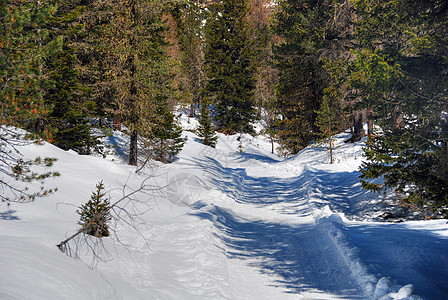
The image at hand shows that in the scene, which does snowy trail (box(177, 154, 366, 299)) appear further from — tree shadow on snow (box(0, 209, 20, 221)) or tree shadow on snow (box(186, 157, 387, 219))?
tree shadow on snow (box(0, 209, 20, 221))

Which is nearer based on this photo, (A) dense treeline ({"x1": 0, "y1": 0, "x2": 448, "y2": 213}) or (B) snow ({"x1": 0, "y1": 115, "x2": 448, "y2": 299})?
(B) snow ({"x1": 0, "y1": 115, "x2": 448, "y2": 299})

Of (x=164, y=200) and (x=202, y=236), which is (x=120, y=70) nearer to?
(x=164, y=200)

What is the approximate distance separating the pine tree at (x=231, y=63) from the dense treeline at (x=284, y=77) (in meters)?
0.51

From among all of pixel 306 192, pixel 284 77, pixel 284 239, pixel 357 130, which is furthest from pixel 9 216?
pixel 357 130

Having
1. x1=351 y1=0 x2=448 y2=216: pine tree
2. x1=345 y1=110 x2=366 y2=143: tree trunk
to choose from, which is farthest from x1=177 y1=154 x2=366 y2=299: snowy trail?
x1=345 y1=110 x2=366 y2=143: tree trunk

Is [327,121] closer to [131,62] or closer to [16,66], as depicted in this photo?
[131,62]

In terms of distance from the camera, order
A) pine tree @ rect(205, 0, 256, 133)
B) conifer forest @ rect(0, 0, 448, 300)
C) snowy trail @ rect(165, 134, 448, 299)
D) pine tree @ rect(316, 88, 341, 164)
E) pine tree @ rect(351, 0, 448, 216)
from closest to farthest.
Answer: conifer forest @ rect(0, 0, 448, 300) → snowy trail @ rect(165, 134, 448, 299) → pine tree @ rect(351, 0, 448, 216) → pine tree @ rect(316, 88, 341, 164) → pine tree @ rect(205, 0, 256, 133)

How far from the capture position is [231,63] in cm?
4191

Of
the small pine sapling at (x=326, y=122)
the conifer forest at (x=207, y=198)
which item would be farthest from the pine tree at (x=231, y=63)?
the conifer forest at (x=207, y=198)

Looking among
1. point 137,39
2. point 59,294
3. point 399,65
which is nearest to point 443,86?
point 399,65

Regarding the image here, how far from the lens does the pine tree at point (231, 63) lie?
41906mm

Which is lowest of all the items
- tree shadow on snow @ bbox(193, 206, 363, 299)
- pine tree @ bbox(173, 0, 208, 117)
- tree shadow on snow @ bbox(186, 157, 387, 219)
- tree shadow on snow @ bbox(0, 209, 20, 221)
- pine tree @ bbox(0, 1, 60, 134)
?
tree shadow on snow @ bbox(186, 157, 387, 219)

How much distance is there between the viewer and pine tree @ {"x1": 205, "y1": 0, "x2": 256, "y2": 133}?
41.9 meters

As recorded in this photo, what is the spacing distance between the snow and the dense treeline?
52.4 inches
